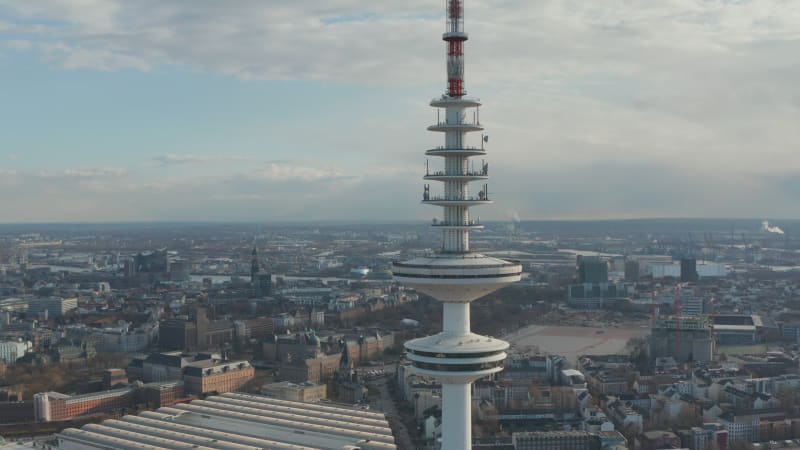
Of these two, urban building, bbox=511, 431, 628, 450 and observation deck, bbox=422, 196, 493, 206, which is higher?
observation deck, bbox=422, 196, 493, 206

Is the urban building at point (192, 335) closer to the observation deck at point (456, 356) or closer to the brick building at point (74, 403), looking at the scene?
the brick building at point (74, 403)

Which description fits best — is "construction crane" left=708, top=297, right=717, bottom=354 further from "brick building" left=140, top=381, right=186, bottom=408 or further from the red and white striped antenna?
the red and white striped antenna

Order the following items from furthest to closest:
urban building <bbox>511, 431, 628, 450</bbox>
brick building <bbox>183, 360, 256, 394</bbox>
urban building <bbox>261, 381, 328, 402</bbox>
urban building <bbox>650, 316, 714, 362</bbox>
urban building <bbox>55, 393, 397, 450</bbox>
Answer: urban building <bbox>650, 316, 714, 362</bbox>, brick building <bbox>183, 360, 256, 394</bbox>, urban building <bbox>261, 381, 328, 402</bbox>, urban building <bbox>511, 431, 628, 450</bbox>, urban building <bbox>55, 393, 397, 450</bbox>

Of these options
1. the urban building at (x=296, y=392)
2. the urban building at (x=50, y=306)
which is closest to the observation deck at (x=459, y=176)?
the urban building at (x=296, y=392)

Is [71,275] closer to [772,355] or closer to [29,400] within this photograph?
[29,400]

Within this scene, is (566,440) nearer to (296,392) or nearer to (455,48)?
(296,392)

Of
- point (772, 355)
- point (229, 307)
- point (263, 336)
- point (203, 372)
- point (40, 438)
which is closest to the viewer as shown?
point (40, 438)

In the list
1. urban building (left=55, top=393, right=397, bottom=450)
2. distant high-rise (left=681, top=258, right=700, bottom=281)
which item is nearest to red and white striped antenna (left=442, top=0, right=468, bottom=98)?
urban building (left=55, top=393, right=397, bottom=450)

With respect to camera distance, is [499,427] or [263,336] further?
[263,336]

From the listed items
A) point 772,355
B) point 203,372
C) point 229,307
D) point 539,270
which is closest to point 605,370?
point 772,355
